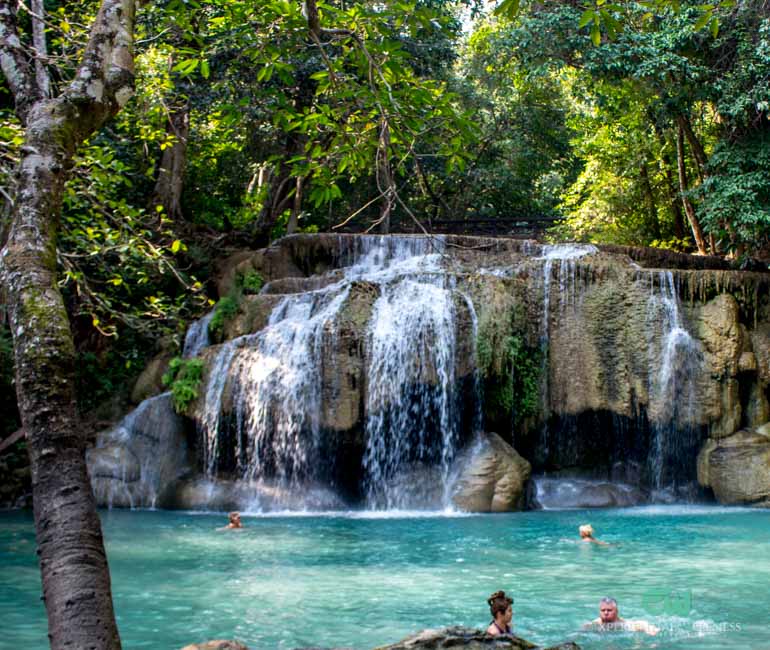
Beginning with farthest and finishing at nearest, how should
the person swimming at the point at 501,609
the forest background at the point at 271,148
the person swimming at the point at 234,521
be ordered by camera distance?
the person swimming at the point at 234,521 < the person swimming at the point at 501,609 < the forest background at the point at 271,148

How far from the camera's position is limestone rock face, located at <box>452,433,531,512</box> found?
1430cm

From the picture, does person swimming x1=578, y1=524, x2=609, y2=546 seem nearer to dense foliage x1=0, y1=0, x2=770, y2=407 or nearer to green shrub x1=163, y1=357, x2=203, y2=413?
dense foliage x1=0, y1=0, x2=770, y2=407

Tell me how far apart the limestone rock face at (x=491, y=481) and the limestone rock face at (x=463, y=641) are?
9853mm

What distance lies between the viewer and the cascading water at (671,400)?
16188 millimetres

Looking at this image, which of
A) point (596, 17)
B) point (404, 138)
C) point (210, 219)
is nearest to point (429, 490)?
point (404, 138)

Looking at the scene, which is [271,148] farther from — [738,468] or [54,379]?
[54,379]

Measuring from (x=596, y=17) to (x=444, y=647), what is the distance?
118 inches

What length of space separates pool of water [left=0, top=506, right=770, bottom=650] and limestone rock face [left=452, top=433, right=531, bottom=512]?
742 mm

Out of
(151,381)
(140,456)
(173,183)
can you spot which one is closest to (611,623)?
(140,456)

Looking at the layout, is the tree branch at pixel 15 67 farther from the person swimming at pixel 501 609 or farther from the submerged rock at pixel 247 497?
the submerged rock at pixel 247 497

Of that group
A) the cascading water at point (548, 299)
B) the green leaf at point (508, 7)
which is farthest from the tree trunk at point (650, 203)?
the green leaf at point (508, 7)

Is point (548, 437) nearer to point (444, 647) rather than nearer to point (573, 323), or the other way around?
point (573, 323)

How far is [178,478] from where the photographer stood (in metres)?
15.8

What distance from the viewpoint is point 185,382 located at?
16.0 meters
